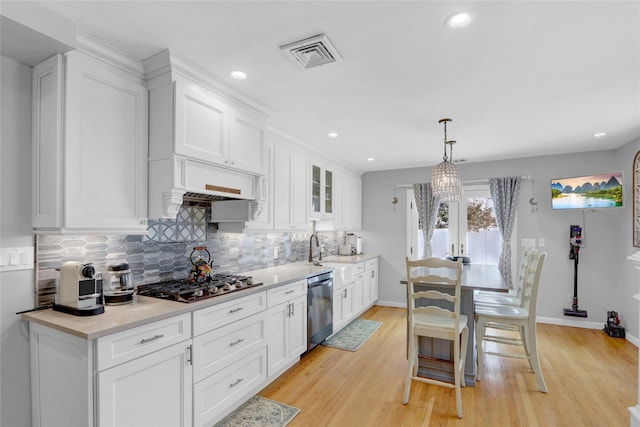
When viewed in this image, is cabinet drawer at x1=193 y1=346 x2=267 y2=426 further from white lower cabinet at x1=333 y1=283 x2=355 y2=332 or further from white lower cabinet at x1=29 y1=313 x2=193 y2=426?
white lower cabinet at x1=333 y1=283 x2=355 y2=332

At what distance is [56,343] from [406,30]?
246 centimetres

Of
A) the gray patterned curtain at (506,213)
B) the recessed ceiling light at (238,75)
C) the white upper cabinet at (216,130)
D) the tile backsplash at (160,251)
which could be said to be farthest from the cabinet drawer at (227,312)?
the gray patterned curtain at (506,213)

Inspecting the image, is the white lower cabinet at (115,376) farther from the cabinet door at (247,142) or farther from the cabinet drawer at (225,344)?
the cabinet door at (247,142)

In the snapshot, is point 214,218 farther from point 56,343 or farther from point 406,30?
point 406,30

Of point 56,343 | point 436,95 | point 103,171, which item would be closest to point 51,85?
point 103,171

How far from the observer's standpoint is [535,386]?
281 cm

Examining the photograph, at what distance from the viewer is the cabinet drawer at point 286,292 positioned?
2760 mm

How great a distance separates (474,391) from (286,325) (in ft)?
5.59

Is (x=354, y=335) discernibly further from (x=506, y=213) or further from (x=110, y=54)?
(x=110, y=54)

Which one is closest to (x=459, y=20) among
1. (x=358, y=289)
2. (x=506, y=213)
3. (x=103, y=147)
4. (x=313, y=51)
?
(x=313, y=51)

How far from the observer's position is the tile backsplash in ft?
6.29

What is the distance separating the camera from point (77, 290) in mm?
1794

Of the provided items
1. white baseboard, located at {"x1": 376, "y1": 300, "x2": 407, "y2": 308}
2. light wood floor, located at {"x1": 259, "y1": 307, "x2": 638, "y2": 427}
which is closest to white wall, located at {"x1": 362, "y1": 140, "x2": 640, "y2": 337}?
light wood floor, located at {"x1": 259, "y1": 307, "x2": 638, "y2": 427}

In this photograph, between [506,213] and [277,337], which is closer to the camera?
[277,337]
